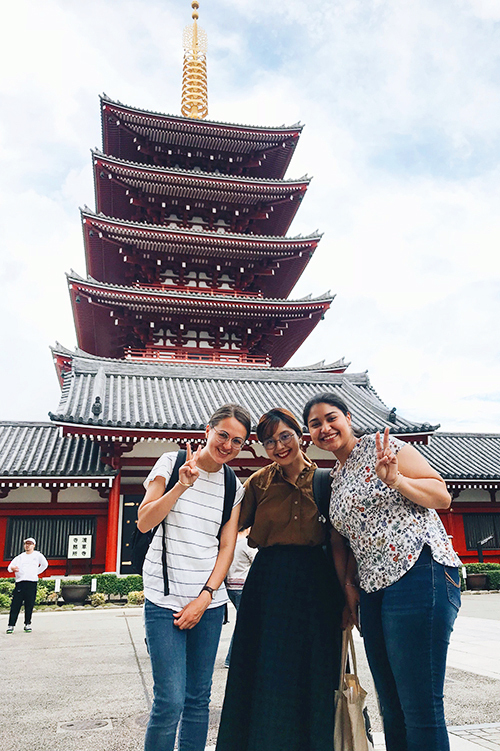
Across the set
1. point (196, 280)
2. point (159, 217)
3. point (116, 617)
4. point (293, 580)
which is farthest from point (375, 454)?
point (159, 217)

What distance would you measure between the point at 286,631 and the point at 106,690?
9.21 feet

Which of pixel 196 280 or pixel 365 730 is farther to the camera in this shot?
pixel 196 280

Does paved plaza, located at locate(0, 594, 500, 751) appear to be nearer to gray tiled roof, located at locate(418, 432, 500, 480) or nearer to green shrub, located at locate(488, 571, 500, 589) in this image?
green shrub, located at locate(488, 571, 500, 589)

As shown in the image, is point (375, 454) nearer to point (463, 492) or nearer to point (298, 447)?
point (298, 447)

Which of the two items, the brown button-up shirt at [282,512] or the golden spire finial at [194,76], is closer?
the brown button-up shirt at [282,512]

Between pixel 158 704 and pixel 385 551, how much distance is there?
1112 millimetres

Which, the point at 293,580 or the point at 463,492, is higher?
the point at 463,492

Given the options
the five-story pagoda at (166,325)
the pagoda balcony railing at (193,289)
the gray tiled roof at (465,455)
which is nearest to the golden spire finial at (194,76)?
the five-story pagoda at (166,325)

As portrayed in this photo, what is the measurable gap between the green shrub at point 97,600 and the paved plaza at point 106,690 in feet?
11.9

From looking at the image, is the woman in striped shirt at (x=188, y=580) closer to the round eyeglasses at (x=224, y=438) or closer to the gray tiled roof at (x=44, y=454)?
the round eyeglasses at (x=224, y=438)

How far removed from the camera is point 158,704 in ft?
6.83

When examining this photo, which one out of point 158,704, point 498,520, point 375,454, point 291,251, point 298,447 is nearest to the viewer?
point 158,704

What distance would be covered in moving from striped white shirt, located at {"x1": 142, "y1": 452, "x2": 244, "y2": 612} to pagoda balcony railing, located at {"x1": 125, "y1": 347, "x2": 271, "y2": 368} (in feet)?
48.3

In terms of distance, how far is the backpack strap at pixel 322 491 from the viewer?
7.84 feet
